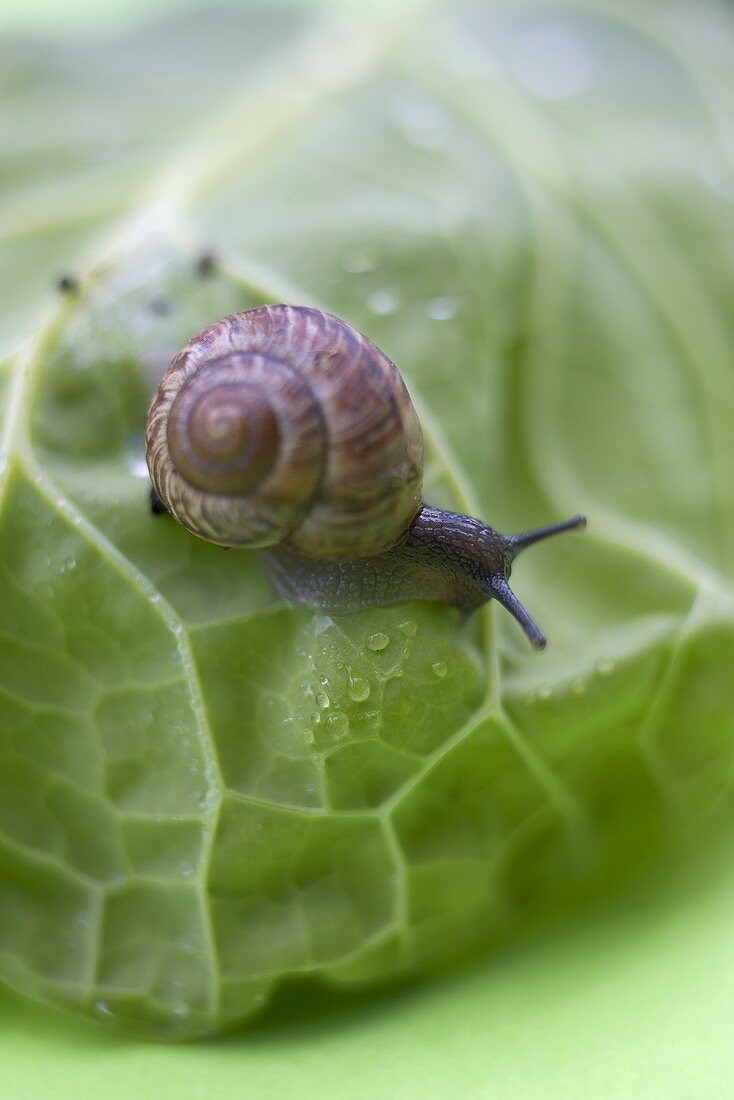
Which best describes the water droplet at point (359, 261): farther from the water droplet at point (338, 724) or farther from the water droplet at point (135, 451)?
the water droplet at point (338, 724)

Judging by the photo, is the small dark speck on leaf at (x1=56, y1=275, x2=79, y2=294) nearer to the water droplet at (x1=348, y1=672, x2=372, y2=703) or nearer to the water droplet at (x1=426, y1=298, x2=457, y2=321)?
the water droplet at (x1=426, y1=298, x2=457, y2=321)

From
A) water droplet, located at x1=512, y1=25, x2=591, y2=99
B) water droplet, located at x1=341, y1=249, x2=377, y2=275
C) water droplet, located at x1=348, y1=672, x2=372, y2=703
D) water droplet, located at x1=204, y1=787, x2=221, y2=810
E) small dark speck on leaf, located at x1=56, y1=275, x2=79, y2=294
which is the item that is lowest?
water droplet, located at x1=204, y1=787, x2=221, y2=810

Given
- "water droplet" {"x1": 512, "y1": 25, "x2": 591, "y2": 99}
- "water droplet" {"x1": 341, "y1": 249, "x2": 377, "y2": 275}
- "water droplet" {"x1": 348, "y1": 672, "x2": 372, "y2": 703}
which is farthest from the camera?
"water droplet" {"x1": 512, "y1": 25, "x2": 591, "y2": 99}

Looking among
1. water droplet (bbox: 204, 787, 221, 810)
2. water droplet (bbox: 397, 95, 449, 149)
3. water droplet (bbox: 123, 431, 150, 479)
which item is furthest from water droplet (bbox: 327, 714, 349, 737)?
water droplet (bbox: 397, 95, 449, 149)

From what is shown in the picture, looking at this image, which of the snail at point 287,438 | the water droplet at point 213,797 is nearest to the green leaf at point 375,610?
the water droplet at point 213,797

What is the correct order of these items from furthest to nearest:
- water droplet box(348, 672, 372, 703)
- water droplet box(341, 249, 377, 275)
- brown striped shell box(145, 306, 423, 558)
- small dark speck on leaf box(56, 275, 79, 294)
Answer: water droplet box(341, 249, 377, 275) < small dark speck on leaf box(56, 275, 79, 294) < water droplet box(348, 672, 372, 703) < brown striped shell box(145, 306, 423, 558)

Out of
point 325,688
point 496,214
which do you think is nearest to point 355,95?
point 496,214

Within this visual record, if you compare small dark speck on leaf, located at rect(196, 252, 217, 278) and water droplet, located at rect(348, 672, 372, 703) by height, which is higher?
small dark speck on leaf, located at rect(196, 252, 217, 278)

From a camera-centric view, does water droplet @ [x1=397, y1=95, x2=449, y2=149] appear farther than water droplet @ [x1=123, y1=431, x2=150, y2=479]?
Yes
